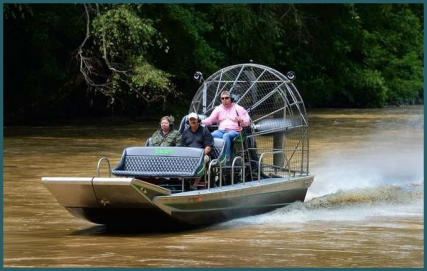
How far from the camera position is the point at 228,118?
15.6 m

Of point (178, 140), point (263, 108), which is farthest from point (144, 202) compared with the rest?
point (263, 108)

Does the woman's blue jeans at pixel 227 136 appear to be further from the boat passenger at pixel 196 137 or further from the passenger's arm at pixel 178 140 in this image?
the passenger's arm at pixel 178 140

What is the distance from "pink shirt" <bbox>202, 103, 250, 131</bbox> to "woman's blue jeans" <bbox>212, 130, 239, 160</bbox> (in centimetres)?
13

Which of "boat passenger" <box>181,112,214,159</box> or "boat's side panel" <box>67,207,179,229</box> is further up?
"boat passenger" <box>181,112,214,159</box>

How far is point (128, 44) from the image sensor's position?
2998cm

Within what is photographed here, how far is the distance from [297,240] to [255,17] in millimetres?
23481

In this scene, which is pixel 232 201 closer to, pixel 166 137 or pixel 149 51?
pixel 166 137

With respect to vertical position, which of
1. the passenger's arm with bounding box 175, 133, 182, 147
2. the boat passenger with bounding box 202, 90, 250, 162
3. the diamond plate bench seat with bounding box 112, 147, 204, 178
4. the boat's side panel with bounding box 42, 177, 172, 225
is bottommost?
the boat's side panel with bounding box 42, 177, 172, 225

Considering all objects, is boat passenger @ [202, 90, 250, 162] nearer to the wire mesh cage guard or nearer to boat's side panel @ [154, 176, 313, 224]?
the wire mesh cage guard

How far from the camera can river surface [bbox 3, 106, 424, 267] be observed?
12.0 metres

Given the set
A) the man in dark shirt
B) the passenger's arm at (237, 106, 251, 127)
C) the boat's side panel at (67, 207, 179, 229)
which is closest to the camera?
the boat's side panel at (67, 207, 179, 229)

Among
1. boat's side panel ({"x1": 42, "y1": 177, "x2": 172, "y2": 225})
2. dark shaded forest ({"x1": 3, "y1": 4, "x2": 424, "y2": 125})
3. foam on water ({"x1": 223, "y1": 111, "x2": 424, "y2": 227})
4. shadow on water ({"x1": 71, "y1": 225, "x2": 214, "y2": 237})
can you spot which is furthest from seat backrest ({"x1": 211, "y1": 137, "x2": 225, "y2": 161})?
dark shaded forest ({"x1": 3, "y1": 4, "x2": 424, "y2": 125})

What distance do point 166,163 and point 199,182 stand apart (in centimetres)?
68

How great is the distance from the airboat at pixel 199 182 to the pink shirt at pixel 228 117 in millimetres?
220
